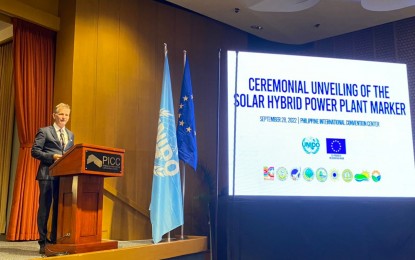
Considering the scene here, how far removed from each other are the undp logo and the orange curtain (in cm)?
409

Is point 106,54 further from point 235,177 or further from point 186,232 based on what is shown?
point 235,177

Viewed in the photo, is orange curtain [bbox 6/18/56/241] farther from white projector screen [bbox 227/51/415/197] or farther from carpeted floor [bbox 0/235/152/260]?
white projector screen [bbox 227/51/415/197]

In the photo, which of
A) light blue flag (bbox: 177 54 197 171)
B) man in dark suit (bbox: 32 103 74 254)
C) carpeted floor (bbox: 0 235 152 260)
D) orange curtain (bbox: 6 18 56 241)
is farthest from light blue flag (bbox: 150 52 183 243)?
orange curtain (bbox: 6 18 56 241)

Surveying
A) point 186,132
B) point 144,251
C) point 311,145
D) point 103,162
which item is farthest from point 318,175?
point 186,132

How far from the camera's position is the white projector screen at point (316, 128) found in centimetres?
164

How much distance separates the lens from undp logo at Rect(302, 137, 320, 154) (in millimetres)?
1696

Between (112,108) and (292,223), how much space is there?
408cm

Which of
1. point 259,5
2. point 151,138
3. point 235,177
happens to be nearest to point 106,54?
point 151,138

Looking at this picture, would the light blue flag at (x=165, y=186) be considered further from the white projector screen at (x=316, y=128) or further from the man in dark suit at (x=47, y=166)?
the white projector screen at (x=316, y=128)

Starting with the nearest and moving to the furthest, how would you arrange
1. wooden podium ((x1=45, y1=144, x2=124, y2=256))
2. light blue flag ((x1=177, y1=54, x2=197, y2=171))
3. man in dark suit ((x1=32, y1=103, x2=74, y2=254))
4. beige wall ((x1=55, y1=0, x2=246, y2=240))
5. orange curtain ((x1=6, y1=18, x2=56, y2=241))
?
1. wooden podium ((x1=45, y1=144, x2=124, y2=256))
2. man in dark suit ((x1=32, y1=103, x2=74, y2=254))
3. light blue flag ((x1=177, y1=54, x2=197, y2=171))
4. orange curtain ((x1=6, y1=18, x2=56, y2=241))
5. beige wall ((x1=55, y1=0, x2=246, y2=240))

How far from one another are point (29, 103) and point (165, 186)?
2051 mm

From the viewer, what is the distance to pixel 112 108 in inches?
207

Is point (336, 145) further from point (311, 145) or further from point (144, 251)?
point (144, 251)

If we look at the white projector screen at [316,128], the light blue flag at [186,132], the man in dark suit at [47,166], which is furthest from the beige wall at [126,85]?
the white projector screen at [316,128]
